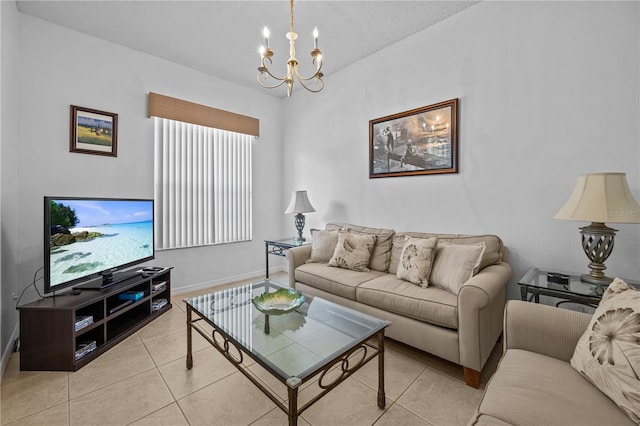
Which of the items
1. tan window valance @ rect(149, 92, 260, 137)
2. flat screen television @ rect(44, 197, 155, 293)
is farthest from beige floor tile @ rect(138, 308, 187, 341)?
tan window valance @ rect(149, 92, 260, 137)

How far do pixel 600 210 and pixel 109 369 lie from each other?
322 cm

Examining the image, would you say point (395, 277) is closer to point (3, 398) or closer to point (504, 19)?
point (504, 19)

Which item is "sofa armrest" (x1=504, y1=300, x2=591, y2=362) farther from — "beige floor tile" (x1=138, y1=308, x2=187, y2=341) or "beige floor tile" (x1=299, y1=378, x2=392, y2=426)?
"beige floor tile" (x1=138, y1=308, x2=187, y2=341)

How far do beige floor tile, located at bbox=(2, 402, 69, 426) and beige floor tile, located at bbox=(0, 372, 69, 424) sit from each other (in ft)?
0.12

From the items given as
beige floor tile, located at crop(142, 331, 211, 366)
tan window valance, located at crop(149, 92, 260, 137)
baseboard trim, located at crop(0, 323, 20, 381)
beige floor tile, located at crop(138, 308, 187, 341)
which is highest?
tan window valance, located at crop(149, 92, 260, 137)

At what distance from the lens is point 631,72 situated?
1.79 m

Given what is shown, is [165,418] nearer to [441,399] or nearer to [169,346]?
[169,346]

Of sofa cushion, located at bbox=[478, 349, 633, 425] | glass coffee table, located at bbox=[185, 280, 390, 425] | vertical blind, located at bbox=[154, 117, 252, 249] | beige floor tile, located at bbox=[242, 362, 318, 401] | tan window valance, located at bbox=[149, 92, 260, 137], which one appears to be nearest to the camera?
sofa cushion, located at bbox=[478, 349, 633, 425]

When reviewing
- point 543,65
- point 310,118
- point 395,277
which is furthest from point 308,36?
point 395,277

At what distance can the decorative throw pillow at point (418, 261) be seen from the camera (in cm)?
213

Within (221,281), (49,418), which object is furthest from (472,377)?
(221,281)

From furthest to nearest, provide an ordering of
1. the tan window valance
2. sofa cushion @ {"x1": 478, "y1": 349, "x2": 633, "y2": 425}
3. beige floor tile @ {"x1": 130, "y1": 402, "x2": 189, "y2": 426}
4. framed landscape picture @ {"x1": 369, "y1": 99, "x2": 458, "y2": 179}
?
the tan window valance → framed landscape picture @ {"x1": 369, "y1": 99, "x2": 458, "y2": 179} → beige floor tile @ {"x1": 130, "y1": 402, "x2": 189, "y2": 426} → sofa cushion @ {"x1": 478, "y1": 349, "x2": 633, "y2": 425}

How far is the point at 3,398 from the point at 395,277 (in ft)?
8.76

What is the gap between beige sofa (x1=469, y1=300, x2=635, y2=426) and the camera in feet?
A: 2.86
